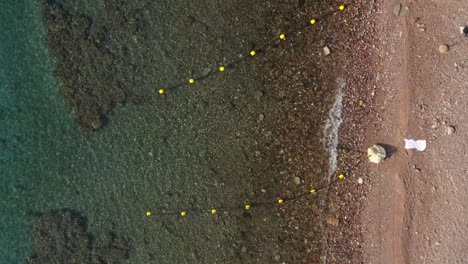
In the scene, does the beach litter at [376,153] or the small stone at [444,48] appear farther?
the beach litter at [376,153]

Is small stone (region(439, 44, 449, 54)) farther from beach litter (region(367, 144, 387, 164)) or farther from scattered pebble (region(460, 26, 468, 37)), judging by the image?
beach litter (region(367, 144, 387, 164))

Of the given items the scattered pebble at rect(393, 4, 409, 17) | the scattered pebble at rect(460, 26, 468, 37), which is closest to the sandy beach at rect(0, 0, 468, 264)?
the scattered pebble at rect(393, 4, 409, 17)

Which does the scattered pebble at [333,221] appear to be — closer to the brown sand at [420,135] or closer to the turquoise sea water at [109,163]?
the brown sand at [420,135]

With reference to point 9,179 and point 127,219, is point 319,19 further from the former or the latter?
point 9,179

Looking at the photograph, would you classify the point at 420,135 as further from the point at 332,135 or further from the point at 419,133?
the point at 332,135

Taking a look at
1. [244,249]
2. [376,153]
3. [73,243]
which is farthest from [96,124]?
[376,153]

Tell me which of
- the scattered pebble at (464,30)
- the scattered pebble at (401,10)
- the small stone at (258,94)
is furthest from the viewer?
the small stone at (258,94)

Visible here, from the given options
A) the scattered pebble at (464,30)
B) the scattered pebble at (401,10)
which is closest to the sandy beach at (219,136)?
the scattered pebble at (401,10)
